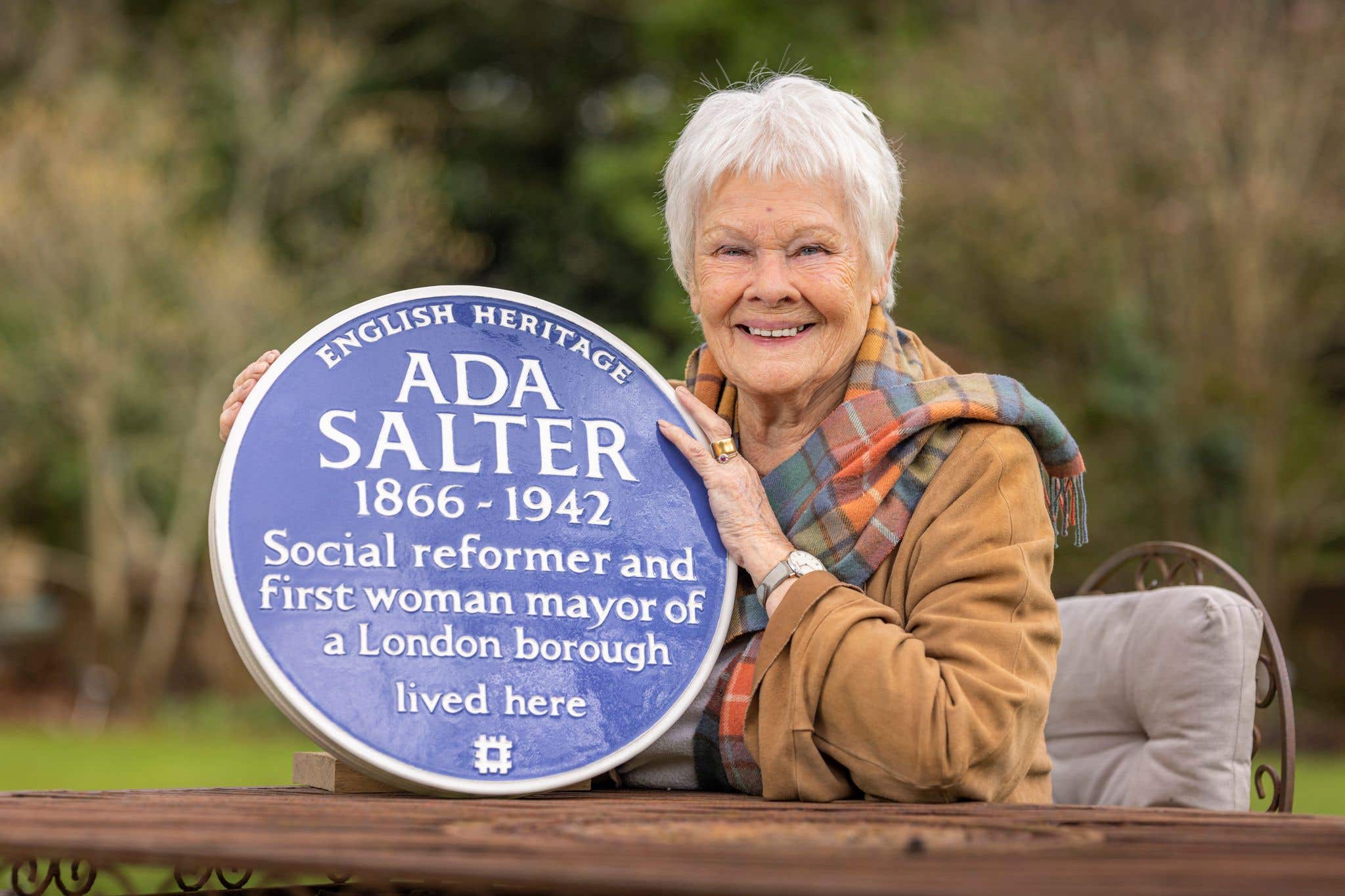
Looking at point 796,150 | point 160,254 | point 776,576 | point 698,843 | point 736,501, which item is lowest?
point 698,843

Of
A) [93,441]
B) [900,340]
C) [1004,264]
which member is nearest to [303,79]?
[93,441]

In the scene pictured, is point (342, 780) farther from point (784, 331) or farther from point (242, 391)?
point (784, 331)

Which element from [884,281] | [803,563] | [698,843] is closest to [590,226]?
[884,281]

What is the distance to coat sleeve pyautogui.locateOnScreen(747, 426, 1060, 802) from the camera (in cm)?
195

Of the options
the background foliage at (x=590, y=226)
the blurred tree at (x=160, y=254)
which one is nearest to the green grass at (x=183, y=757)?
the background foliage at (x=590, y=226)

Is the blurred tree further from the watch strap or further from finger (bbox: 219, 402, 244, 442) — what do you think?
the watch strap

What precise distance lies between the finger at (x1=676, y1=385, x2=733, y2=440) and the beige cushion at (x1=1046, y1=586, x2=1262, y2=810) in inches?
38.1

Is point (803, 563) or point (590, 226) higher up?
point (590, 226)

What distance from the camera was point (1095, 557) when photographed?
12227 mm

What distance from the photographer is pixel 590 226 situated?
1550 cm

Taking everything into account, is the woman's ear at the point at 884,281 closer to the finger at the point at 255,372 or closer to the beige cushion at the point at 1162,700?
the beige cushion at the point at 1162,700

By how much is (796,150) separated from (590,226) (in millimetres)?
13416

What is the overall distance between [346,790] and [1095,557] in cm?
1093

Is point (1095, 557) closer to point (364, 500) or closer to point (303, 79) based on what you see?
point (303, 79)
